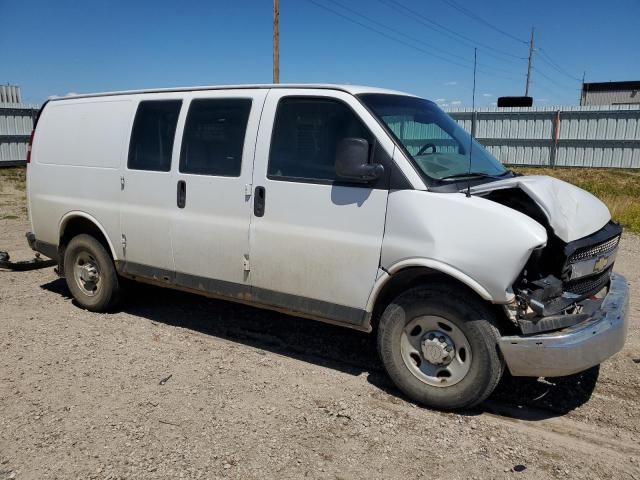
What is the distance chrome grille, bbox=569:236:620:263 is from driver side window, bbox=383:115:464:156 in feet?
4.18

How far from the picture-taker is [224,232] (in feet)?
15.4

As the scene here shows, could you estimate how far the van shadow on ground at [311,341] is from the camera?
4.12m

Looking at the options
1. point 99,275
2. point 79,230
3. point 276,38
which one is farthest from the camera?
point 276,38

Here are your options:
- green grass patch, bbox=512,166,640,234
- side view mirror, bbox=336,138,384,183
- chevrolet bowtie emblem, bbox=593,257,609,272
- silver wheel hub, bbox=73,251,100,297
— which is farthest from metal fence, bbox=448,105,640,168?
side view mirror, bbox=336,138,384,183

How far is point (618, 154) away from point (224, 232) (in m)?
21.4

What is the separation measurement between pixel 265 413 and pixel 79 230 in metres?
3.30

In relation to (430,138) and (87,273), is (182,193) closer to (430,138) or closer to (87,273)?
(87,273)

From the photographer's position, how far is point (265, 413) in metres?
3.89

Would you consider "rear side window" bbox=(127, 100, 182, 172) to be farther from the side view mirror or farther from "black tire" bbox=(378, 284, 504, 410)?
"black tire" bbox=(378, 284, 504, 410)

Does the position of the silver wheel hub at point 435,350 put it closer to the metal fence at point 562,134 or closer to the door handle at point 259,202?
the door handle at point 259,202

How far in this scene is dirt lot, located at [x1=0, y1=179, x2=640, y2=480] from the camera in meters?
3.30

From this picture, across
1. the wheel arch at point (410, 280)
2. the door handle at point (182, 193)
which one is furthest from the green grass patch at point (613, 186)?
the door handle at point (182, 193)

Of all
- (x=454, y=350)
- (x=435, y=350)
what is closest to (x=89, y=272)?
(x=435, y=350)

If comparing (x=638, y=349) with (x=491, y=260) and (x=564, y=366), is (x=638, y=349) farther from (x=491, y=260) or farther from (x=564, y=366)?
(x=491, y=260)
